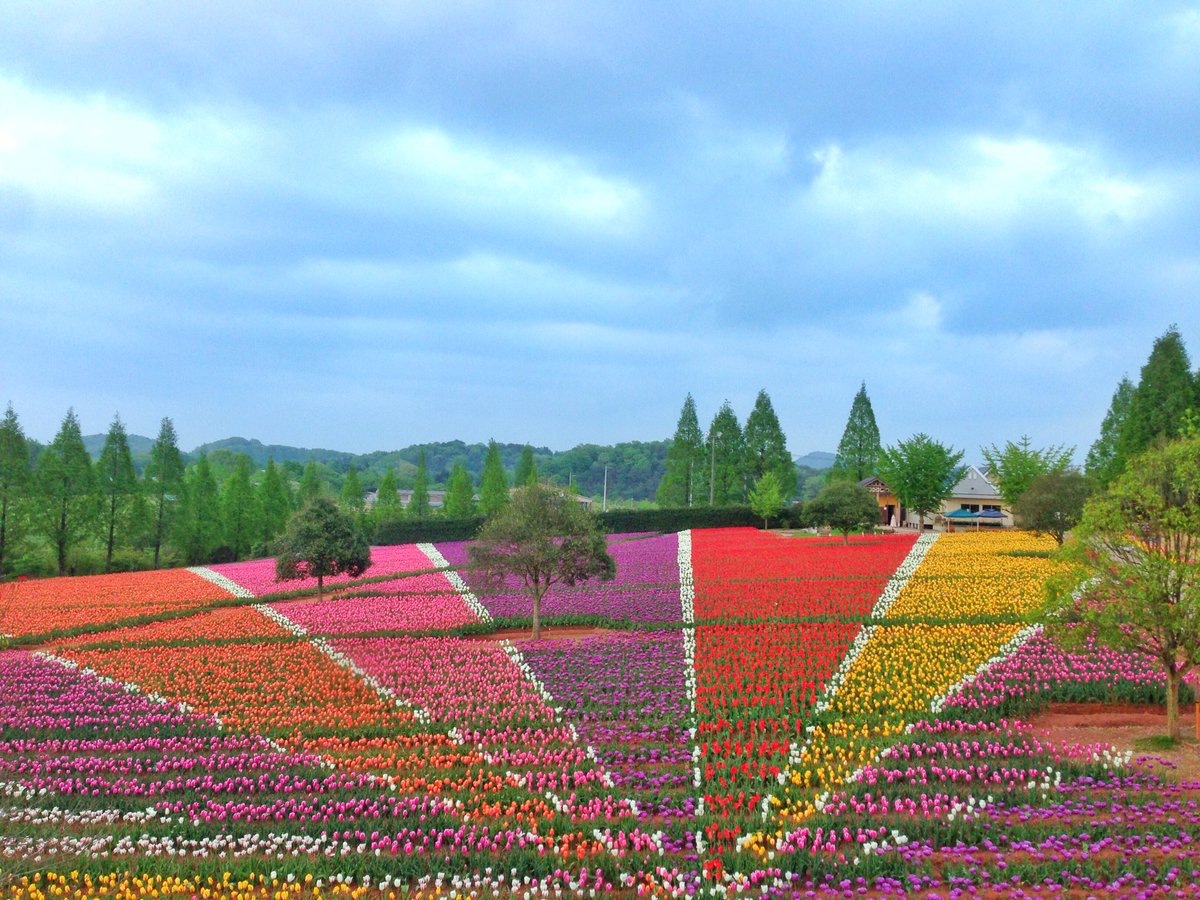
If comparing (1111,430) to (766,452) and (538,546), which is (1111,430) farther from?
(538,546)

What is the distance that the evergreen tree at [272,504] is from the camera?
57.8 m

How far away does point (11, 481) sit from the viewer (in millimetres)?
39938

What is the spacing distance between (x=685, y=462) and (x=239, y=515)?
115 feet

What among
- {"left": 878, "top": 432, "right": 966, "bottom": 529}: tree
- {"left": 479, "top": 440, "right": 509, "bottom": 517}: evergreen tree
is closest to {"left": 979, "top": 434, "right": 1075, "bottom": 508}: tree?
{"left": 878, "top": 432, "right": 966, "bottom": 529}: tree

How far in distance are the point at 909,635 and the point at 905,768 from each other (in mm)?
8566

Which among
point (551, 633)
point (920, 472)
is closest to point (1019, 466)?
point (920, 472)

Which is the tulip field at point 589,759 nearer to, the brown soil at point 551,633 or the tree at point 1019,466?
the brown soil at point 551,633

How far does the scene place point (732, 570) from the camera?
30.1 m

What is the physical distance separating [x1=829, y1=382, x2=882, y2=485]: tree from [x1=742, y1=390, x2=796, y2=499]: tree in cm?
712

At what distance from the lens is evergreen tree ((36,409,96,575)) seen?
139ft

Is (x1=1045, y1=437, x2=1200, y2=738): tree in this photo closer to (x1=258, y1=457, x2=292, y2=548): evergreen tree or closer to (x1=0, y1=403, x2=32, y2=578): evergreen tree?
(x1=0, y1=403, x2=32, y2=578): evergreen tree

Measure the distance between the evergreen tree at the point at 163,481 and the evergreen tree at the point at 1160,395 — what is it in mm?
58334

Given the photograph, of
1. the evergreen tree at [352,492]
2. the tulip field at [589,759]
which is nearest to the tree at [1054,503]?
the tulip field at [589,759]

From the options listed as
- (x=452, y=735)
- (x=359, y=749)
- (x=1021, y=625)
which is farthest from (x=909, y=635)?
(x=359, y=749)
